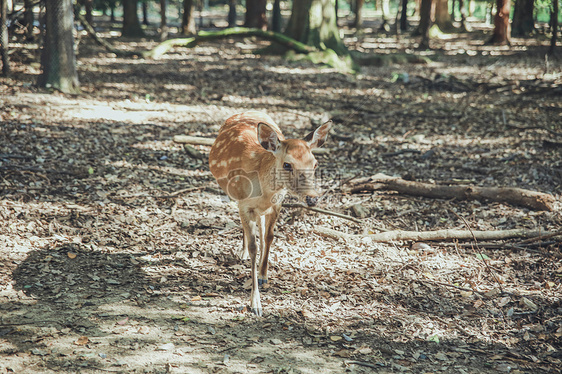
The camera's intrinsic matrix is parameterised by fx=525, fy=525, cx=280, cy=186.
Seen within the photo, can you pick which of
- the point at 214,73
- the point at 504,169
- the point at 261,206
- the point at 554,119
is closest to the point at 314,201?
the point at 261,206

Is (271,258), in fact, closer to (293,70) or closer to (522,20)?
(293,70)

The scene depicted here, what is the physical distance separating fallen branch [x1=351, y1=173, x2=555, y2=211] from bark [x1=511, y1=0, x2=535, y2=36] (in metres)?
22.9

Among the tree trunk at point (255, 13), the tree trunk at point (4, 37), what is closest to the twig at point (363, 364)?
the tree trunk at point (4, 37)

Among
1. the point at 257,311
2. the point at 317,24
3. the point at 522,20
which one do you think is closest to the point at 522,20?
the point at 522,20

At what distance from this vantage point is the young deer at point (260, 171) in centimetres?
423

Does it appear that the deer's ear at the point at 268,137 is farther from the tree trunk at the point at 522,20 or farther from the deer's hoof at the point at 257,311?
the tree trunk at the point at 522,20

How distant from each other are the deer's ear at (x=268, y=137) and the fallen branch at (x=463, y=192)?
3.23 m

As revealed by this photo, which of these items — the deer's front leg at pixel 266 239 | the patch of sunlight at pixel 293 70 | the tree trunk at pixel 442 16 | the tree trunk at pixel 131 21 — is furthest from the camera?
the tree trunk at pixel 442 16

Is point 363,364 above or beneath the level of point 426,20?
beneath

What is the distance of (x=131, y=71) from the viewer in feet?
50.3

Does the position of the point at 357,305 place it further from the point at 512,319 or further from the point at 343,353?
the point at 512,319

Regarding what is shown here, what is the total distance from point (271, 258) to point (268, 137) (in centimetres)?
197

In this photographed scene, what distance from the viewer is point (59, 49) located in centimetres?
1138

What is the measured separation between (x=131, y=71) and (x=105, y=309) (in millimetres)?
11950
